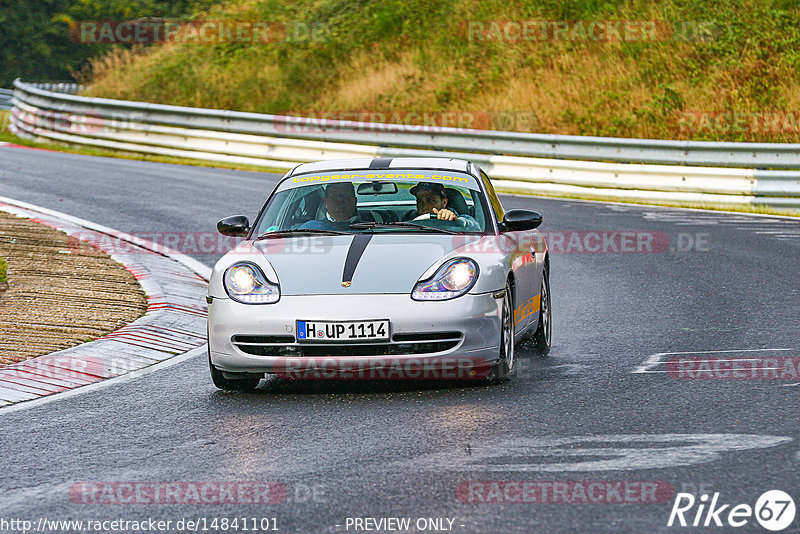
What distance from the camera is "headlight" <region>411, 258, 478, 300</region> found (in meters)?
7.14

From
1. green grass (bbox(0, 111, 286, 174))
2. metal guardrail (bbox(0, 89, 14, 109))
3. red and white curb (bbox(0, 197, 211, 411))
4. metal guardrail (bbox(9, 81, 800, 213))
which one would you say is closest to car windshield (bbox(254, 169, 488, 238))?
red and white curb (bbox(0, 197, 211, 411))

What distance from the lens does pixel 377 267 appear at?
725 centimetres

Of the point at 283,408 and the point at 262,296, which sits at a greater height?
the point at 262,296

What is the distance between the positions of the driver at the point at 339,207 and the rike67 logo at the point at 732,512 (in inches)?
151

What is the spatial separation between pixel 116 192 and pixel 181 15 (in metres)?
28.0

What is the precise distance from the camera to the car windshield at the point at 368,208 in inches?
319

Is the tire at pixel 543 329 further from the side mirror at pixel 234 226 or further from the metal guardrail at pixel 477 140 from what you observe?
the metal guardrail at pixel 477 140

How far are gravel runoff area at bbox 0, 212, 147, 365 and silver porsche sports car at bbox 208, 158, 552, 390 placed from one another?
1.67 m

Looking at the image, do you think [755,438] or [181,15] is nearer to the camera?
[755,438]

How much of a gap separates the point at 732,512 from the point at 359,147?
1855 cm

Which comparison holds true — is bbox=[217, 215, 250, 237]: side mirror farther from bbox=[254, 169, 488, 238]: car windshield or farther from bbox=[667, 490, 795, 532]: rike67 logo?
bbox=[667, 490, 795, 532]: rike67 logo

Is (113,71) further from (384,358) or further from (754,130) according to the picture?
(384,358)

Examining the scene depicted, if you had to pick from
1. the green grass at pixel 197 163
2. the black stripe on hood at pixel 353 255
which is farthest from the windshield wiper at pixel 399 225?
the green grass at pixel 197 163

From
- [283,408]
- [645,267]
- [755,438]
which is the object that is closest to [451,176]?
[283,408]
